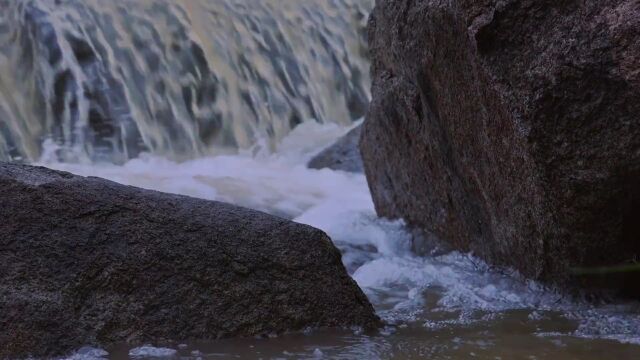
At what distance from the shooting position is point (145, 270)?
133 inches

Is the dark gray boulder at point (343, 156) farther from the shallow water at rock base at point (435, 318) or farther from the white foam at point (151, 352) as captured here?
the white foam at point (151, 352)

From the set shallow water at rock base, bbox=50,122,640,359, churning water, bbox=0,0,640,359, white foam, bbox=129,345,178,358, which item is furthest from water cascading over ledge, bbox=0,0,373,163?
white foam, bbox=129,345,178,358

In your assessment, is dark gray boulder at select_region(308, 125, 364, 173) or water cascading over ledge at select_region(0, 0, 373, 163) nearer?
dark gray boulder at select_region(308, 125, 364, 173)

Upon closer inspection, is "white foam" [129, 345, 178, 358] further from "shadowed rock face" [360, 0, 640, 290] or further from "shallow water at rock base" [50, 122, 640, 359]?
"shadowed rock face" [360, 0, 640, 290]

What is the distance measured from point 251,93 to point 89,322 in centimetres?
896

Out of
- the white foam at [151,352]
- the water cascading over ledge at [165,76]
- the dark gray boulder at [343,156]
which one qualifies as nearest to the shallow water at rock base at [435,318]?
the white foam at [151,352]

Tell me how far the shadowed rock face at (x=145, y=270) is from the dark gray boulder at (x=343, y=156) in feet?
20.6

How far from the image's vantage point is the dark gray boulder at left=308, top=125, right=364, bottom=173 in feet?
32.9

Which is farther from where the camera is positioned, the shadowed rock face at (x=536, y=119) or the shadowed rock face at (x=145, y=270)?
the shadowed rock face at (x=536, y=119)

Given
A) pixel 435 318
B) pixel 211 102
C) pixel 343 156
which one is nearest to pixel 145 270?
pixel 435 318

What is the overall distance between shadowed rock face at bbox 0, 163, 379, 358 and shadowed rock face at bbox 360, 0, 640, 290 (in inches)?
36.9

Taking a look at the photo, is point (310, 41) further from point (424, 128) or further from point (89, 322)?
point (89, 322)

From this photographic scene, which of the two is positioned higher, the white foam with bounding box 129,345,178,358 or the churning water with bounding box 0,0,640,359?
the churning water with bounding box 0,0,640,359

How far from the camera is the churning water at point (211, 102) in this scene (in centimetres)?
815
